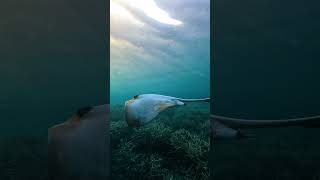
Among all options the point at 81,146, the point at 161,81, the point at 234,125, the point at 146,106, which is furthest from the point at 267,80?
the point at 81,146

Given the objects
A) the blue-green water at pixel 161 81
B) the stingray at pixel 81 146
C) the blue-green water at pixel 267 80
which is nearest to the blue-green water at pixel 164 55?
the blue-green water at pixel 161 81

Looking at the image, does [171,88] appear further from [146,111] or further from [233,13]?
[233,13]

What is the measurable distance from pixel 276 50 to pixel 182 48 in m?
0.83

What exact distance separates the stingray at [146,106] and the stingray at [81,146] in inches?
8.4

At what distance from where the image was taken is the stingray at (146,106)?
149 inches

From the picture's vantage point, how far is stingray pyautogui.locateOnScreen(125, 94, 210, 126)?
3785 mm

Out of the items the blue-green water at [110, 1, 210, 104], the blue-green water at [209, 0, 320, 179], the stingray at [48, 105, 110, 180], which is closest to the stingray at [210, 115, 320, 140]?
the blue-green water at [209, 0, 320, 179]

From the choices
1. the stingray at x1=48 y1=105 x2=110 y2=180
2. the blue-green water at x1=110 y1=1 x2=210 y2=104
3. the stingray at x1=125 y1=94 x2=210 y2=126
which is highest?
the blue-green water at x1=110 y1=1 x2=210 y2=104

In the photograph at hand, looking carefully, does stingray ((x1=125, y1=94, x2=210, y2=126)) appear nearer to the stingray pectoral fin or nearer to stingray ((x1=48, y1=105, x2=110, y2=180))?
the stingray pectoral fin

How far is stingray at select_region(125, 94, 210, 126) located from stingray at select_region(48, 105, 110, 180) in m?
0.21

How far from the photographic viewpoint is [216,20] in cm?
378

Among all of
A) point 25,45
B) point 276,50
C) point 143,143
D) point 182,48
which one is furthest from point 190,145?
point 25,45

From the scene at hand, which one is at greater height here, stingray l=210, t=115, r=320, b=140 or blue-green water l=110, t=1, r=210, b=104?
blue-green water l=110, t=1, r=210, b=104

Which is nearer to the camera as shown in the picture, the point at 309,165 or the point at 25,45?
the point at 309,165
